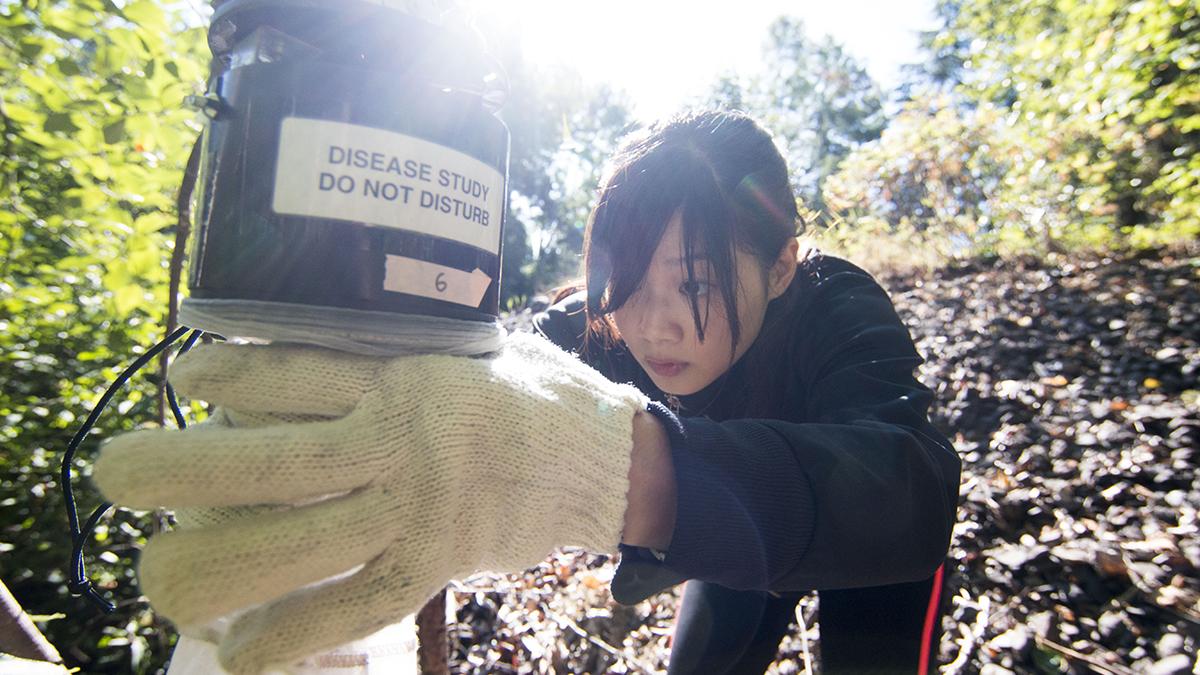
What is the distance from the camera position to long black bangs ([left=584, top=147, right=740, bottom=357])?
1.42m

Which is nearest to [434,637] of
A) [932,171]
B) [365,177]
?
[365,177]

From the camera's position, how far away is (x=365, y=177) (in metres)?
0.61

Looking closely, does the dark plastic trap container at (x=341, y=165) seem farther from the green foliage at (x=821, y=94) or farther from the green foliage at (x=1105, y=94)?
the green foliage at (x=821, y=94)

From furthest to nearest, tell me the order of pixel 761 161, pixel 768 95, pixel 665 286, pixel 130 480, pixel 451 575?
pixel 768 95
pixel 761 161
pixel 665 286
pixel 451 575
pixel 130 480

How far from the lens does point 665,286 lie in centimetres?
144

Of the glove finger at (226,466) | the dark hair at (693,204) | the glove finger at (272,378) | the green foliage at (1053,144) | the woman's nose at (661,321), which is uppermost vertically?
the green foliage at (1053,144)

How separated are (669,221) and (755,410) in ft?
1.78

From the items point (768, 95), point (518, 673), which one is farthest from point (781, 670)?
point (768, 95)

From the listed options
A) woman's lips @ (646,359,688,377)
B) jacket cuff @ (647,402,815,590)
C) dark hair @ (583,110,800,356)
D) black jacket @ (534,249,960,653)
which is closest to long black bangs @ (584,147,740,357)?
dark hair @ (583,110,800,356)

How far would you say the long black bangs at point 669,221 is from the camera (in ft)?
4.66

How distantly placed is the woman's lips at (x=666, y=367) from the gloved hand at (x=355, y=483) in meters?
0.84

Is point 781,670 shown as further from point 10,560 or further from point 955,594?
point 10,560

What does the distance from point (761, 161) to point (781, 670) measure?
1.81 m

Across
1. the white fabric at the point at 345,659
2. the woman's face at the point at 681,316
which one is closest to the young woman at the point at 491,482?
the white fabric at the point at 345,659
